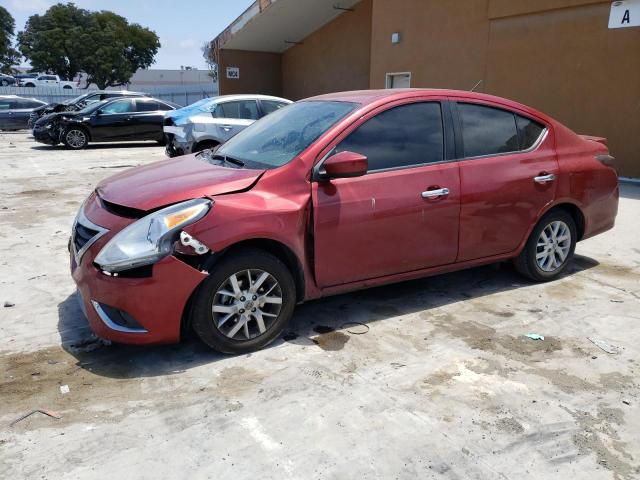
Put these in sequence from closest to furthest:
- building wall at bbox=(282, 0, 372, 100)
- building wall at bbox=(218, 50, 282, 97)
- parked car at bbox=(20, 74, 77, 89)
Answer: building wall at bbox=(282, 0, 372, 100)
building wall at bbox=(218, 50, 282, 97)
parked car at bbox=(20, 74, 77, 89)

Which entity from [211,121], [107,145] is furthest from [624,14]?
[107,145]

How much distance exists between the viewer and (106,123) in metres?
16.4

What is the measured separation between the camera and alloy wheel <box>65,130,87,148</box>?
1598 centimetres

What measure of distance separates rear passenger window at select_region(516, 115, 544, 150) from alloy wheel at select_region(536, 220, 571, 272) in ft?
2.51

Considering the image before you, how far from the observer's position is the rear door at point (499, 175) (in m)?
4.36

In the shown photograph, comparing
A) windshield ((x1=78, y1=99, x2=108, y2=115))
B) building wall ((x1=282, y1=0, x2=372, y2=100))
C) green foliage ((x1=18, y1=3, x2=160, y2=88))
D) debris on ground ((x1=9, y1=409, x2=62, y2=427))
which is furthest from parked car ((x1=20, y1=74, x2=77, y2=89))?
debris on ground ((x1=9, y1=409, x2=62, y2=427))

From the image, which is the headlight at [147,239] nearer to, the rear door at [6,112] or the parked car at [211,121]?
the parked car at [211,121]

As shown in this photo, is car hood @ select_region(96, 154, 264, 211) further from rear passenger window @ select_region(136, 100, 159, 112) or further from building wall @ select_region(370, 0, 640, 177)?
rear passenger window @ select_region(136, 100, 159, 112)

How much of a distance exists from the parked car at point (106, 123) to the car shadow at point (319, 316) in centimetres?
1304

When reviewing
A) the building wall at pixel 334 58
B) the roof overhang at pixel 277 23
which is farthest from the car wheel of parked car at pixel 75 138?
the building wall at pixel 334 58

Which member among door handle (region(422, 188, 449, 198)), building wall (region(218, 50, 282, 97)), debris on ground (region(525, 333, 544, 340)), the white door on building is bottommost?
debris on ground (region(525, 333, 544, 340))

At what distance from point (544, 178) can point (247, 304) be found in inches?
A: 113

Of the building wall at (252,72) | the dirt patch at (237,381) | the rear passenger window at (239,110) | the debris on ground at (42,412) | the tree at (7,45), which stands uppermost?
the tree at (7,45)

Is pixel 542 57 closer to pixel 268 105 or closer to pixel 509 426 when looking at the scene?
pixel 268 105
